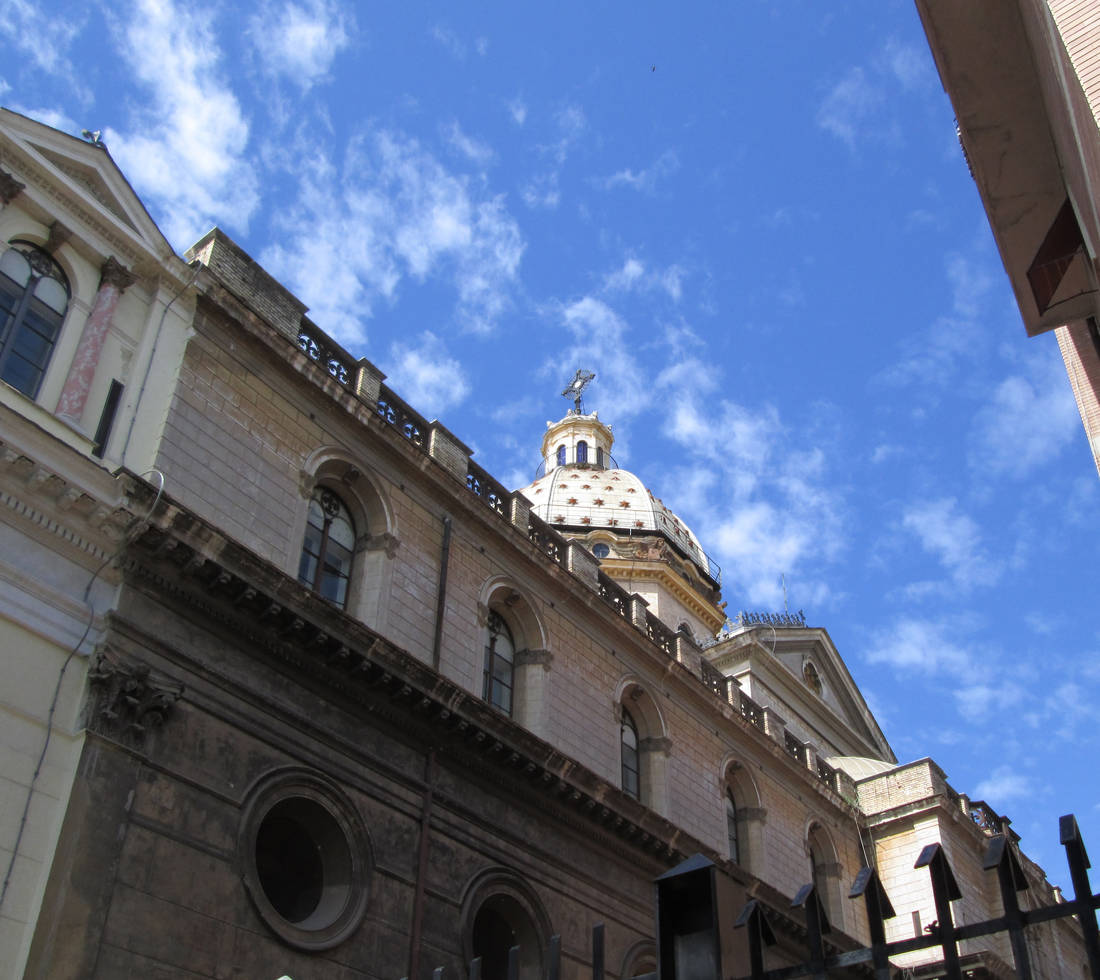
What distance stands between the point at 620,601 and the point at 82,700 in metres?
12.5

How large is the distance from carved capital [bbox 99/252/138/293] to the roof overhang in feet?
36.7

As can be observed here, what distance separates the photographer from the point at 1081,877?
4980mm

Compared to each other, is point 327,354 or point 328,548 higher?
point 327,354

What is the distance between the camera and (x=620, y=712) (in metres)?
22.3

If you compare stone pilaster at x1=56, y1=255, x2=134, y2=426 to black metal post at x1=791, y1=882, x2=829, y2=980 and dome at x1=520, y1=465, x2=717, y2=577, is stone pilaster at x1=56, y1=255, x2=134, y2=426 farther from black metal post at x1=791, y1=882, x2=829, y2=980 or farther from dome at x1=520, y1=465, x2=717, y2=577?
dome at x1=520, y1=465, x2=717, y2=577

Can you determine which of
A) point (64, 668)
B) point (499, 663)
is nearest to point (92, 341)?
point (64, 668)

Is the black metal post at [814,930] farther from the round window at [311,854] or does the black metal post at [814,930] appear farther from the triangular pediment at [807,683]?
the triangular pediment at [807,683]

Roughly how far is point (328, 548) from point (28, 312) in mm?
5243

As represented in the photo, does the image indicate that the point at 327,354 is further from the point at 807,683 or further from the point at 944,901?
the point at 807,683

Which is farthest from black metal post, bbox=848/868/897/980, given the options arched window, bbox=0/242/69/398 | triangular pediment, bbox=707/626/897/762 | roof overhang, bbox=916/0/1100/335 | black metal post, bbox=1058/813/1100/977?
triangular pediment, bbox=707/626/897/762

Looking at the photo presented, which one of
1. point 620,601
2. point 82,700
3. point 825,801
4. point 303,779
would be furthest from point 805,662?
point 82,700

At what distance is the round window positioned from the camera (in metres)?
14.7

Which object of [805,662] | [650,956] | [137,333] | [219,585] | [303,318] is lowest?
[650,956]

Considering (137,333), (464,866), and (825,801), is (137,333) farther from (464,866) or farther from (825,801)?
(825,801)
